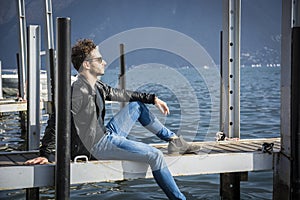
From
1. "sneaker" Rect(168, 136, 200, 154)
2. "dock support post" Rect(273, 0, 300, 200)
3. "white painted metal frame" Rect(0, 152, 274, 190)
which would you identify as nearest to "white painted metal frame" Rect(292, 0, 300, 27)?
"dock support post" Rect(273, 0, 300, 200)

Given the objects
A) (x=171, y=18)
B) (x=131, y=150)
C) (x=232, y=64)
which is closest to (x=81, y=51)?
(x=131, y=150)

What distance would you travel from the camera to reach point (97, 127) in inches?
194

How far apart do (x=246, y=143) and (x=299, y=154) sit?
107 centimetres

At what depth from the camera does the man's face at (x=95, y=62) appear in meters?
5.01

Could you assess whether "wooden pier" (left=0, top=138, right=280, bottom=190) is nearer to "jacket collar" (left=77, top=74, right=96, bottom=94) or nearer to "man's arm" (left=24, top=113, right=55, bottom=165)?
"man's arm" (left=24, top=113, right=55, bottom=165)

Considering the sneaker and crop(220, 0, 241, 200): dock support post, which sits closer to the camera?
the sneaker

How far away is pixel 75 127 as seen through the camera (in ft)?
16.1

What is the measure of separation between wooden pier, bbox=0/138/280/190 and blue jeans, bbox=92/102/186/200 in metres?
0.13

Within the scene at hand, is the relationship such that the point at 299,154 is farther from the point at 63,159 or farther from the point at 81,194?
the point at 81,194

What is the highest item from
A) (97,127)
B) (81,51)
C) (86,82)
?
(81,51)

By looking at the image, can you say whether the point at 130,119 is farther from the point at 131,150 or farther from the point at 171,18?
the point at 171,18

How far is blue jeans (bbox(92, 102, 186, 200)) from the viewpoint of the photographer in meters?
4.96

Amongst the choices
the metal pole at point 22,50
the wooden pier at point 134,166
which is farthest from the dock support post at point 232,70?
the metal pole at point 22,50

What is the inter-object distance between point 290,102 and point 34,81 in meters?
2.71
